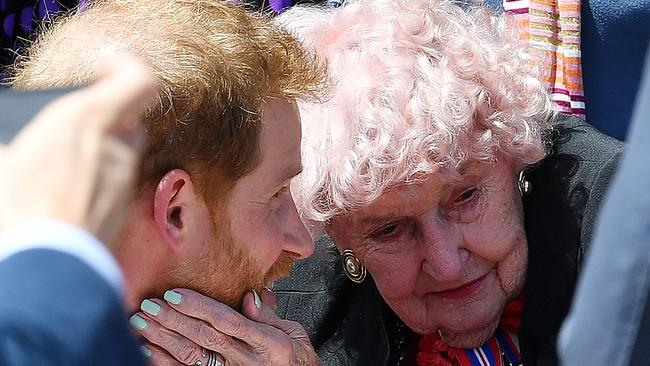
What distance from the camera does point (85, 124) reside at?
0.84m

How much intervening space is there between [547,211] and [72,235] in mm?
1779

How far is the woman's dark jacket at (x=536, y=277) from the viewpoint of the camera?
92.7 inches

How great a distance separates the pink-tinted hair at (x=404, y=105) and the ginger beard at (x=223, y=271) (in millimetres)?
379

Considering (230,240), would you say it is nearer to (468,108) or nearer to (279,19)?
(468,108)

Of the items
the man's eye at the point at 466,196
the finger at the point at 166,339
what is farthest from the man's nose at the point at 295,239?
the man's eye at the point at 466,196

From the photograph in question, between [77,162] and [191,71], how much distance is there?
95cm

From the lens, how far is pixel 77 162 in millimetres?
832

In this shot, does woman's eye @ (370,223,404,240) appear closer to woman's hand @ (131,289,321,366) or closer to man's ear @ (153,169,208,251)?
woman's hand @ (131,289,321,366)

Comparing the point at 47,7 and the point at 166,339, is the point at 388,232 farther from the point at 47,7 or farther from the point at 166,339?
the point at 47,7

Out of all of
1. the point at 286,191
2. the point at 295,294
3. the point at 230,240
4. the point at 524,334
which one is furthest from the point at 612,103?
the point at 230,240

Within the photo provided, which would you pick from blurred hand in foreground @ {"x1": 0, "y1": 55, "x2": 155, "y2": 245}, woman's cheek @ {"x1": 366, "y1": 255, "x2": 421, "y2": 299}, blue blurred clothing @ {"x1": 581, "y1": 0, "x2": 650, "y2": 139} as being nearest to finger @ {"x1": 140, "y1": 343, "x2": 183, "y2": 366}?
woman's cheek @ {"x1": 366, "y1": 255, "x2": 421, "y2": 299}

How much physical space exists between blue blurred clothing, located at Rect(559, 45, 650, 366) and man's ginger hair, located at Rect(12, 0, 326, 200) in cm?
98

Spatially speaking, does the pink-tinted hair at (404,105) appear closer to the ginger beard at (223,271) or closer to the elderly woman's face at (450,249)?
the elderly woman's face at (450,249)

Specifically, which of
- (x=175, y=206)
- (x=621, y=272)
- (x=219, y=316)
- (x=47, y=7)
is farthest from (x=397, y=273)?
(x=621, y=272)
